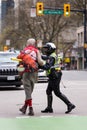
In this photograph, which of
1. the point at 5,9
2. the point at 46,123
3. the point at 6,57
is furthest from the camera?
the point at 5,9

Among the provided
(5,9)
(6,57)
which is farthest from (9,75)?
(5,9)

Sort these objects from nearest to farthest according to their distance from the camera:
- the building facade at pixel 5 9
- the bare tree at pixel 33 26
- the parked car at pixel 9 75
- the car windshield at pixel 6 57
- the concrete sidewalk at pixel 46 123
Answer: the concrete sidewalk at pixel 46 123
the parked car at pixel 9 75
the car windshield at pixel 6 57
the bare tree at pixel 33 26
the building facade at pixel 5 9

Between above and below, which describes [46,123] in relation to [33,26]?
above

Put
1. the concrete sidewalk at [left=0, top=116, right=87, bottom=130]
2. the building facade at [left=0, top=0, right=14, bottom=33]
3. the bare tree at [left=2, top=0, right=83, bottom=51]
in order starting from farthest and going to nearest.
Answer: the building facade at [left=0, top=0, right=14, bottom=33] < the bare tree at [left=2, top=0, right=83, bottom=51] < the concrete sidewalk at [left=0, top=116, right=87, bottom=130]

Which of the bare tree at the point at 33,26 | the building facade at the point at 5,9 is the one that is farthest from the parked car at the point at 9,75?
the building facade at the point at 5,9


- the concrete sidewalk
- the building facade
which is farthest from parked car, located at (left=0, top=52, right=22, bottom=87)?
the building facade

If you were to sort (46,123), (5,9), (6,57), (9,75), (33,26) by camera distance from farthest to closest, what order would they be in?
(5,9)
(33,26)
(6,57)
(9,75)
(46,123)

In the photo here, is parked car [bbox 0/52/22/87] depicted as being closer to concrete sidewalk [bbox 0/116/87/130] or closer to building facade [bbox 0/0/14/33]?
concrete sidewalk [bbox 0/116/87/130]

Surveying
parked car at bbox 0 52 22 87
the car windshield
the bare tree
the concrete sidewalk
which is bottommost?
the bare tree

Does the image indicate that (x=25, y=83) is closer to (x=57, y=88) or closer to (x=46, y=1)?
(x=57, y=88)

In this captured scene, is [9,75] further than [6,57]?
No

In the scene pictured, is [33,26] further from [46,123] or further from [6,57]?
[46,123]

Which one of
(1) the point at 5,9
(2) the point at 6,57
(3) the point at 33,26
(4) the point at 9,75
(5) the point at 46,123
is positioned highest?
(5) the point at 46,123

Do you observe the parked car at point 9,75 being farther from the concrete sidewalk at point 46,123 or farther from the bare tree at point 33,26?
the bare tree at point 33,26
